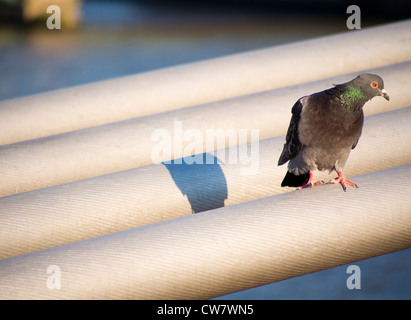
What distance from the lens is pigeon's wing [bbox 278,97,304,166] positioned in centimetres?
227

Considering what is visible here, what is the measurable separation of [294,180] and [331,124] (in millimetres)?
385

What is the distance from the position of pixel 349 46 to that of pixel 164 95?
1.37m

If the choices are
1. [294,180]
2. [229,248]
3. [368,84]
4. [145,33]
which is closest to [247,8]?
[145,33]

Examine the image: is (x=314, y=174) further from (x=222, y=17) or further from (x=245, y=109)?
(x=222, y=17)

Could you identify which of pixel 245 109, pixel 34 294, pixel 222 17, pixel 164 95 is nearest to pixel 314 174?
pixel 245 109

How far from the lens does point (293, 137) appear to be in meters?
2.33

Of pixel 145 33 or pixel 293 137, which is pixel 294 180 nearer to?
pixel 293 137

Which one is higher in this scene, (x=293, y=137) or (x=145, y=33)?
(x=145, y=33)

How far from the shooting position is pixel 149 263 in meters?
1.98

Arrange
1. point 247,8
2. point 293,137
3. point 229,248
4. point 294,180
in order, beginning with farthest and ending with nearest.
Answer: point 247,8, point 294,180, point 293,137, point 229,248

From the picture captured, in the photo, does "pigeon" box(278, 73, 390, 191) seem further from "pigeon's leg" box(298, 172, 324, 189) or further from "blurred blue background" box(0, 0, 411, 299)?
"blurred blue background" box(0, 0, 411, 299)

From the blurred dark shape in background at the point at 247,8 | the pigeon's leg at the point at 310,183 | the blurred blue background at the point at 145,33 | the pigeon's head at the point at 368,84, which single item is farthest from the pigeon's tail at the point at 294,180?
the blurred dark shape in background at the point at 247,8

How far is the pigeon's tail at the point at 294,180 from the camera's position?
2.45 metres

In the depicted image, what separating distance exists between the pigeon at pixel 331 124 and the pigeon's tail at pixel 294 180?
0.07 m
